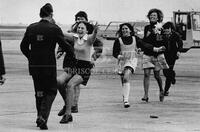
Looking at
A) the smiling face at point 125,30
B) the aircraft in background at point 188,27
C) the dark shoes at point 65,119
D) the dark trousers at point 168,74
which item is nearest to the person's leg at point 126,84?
the smiling face at point 125,30

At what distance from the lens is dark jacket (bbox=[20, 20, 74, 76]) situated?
31.5 ft

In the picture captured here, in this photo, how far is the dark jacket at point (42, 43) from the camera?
959 cm

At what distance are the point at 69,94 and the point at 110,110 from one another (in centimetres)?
167

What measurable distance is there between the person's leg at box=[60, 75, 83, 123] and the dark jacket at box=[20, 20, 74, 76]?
0.71 metres

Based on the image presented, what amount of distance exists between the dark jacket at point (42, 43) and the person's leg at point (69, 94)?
0.71m

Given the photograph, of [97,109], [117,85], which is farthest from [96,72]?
[97,109]

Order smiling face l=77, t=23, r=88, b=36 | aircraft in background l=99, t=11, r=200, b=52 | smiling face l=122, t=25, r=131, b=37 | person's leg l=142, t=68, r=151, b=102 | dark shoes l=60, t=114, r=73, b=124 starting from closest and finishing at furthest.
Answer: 1. dark shoes l=60, t=114, r=73, b=124
2. smiling face l=77, t=23, r=88, b=36
3. smiling face l=122, t=25, r=131, b=37
4. person's leg l=142, t=68, r=151, b=102
5. aircraft in background l=99, t=11, r=200, b=52

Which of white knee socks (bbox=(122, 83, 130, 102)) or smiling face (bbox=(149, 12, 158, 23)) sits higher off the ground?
smiling face (bbox=(149, 12, 158, 23))

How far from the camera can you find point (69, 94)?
1037 centimetres

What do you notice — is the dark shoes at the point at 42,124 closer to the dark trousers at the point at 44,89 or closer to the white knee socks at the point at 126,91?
the dark trousers at the point at 44,89

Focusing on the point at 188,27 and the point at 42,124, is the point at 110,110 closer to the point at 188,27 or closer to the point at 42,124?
the point at 42,124

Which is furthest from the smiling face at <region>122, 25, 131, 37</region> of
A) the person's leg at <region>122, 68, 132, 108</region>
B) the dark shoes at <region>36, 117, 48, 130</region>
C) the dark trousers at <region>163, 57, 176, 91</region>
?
the dark shoes at <region>36, 117, 48, 130</region>

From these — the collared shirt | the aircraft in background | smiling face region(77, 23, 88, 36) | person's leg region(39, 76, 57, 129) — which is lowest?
the aircraft in background

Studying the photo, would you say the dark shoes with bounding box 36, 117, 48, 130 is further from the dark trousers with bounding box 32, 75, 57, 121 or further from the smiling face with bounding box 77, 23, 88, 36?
the smiling face with bounding box 77, 23, 88, 36
